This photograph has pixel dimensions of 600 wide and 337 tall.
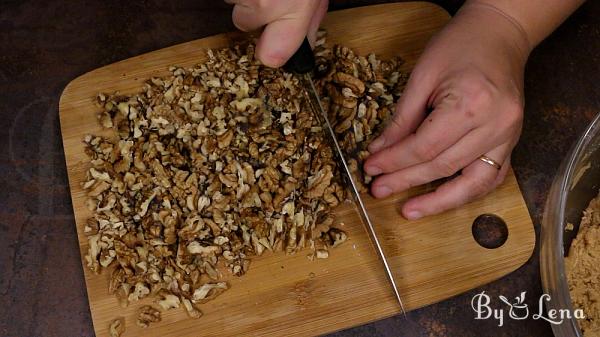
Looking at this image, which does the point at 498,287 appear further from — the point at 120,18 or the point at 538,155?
the point at 120,18

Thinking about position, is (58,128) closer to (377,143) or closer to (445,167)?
(377,143)

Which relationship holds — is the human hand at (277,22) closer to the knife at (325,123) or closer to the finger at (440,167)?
the knife at (325,123)

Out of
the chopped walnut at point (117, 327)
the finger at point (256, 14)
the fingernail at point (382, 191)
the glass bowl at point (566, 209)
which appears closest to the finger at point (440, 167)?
the fingernail at point (382, 191)

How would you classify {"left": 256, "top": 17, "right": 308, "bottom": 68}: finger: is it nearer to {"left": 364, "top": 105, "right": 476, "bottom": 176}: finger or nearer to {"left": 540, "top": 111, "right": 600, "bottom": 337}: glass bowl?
{"left": 364, "top": 105, "right": 476, "bottom": 176}: finger

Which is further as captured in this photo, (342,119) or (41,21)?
(41,21)

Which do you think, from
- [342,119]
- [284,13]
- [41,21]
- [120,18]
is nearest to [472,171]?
[342,119]

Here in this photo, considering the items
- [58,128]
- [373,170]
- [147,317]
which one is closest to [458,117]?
[373,170]
